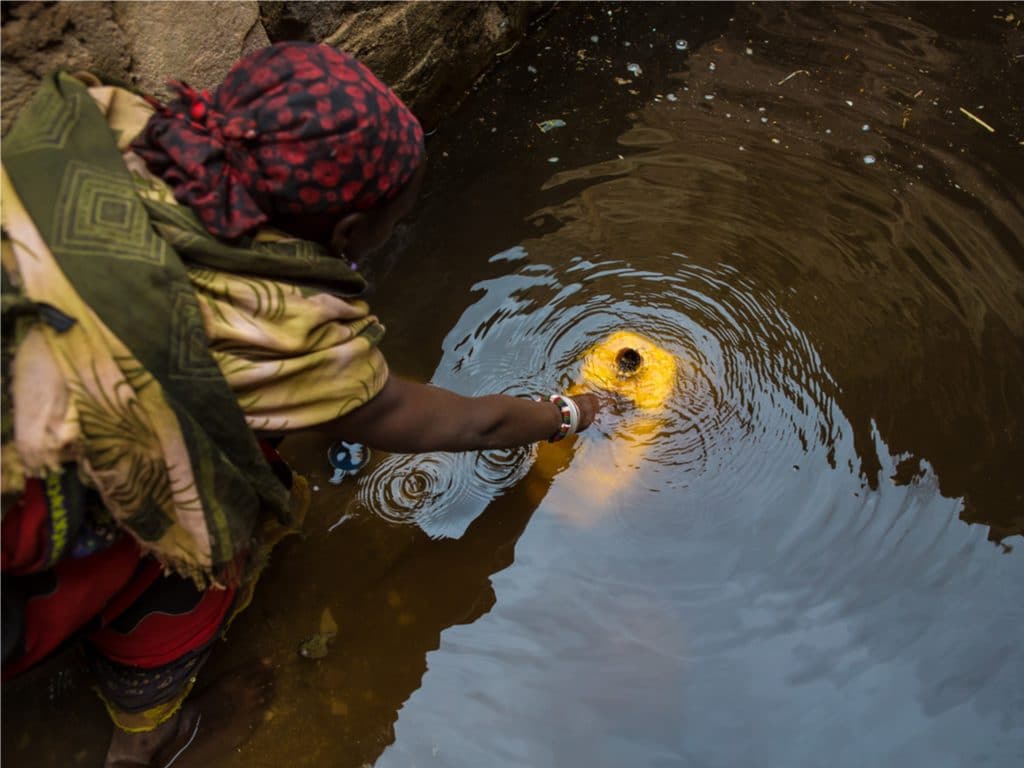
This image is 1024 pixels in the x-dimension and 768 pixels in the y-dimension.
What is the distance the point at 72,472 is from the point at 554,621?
131 cm

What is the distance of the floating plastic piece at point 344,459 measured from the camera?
254 centimetres

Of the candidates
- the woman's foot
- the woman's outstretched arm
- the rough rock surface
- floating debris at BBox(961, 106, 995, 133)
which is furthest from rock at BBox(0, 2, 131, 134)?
floating debris at BBox(961, 106, 995, 133)

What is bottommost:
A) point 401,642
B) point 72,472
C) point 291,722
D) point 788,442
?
point 291,722

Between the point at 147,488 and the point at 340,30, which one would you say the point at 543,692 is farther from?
the point at 340,30

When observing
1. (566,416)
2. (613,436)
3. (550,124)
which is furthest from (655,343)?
(550,124)

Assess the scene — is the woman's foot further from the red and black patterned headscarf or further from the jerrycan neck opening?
the jerrycan neck opening

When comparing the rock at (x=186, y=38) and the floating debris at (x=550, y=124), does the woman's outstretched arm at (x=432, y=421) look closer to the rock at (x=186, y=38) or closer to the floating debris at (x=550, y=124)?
the rock at (x=186, y=38)

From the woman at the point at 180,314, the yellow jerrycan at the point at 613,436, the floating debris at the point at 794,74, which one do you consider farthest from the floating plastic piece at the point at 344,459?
the floating debris at the point at 794,74

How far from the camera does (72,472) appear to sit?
4.72 feet

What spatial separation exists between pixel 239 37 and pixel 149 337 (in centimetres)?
160

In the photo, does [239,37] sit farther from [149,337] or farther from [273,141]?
[149,337]

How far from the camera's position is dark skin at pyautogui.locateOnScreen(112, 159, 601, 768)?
1643 millimetres

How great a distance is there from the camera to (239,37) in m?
2.59

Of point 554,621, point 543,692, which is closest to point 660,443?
point 554,621
